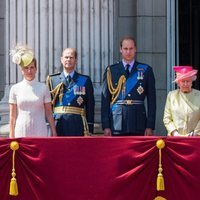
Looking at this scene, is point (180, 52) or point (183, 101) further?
point (180, 52)

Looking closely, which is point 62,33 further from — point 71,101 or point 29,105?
point 29,105

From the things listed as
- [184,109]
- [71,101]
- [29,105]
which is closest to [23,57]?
[29,105]

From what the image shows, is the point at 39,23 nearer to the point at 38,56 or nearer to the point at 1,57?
the point at 38,56

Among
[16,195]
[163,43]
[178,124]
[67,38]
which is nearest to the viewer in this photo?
[16,195]

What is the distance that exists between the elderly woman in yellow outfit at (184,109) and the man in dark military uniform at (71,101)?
93 cm

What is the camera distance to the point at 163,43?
12.9 metres

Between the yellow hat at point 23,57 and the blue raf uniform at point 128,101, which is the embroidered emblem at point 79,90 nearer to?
the blue raf uniform at point 128,101

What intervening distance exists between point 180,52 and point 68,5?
2.89 metres

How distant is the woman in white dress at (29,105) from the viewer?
30.3ft

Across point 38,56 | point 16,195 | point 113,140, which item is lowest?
point 16,195

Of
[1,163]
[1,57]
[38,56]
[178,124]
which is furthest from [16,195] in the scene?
[1,57]

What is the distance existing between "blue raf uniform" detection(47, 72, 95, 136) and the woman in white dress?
318mm

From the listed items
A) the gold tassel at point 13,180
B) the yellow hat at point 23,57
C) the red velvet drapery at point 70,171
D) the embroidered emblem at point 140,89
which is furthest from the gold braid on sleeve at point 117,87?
the gold tassel at point 13,180

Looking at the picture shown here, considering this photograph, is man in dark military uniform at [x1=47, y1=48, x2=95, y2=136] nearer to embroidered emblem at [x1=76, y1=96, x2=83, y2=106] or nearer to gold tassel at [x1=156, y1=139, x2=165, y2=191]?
embroidered emblem at [x1=76, y1=96, x2=83, y2=106]
